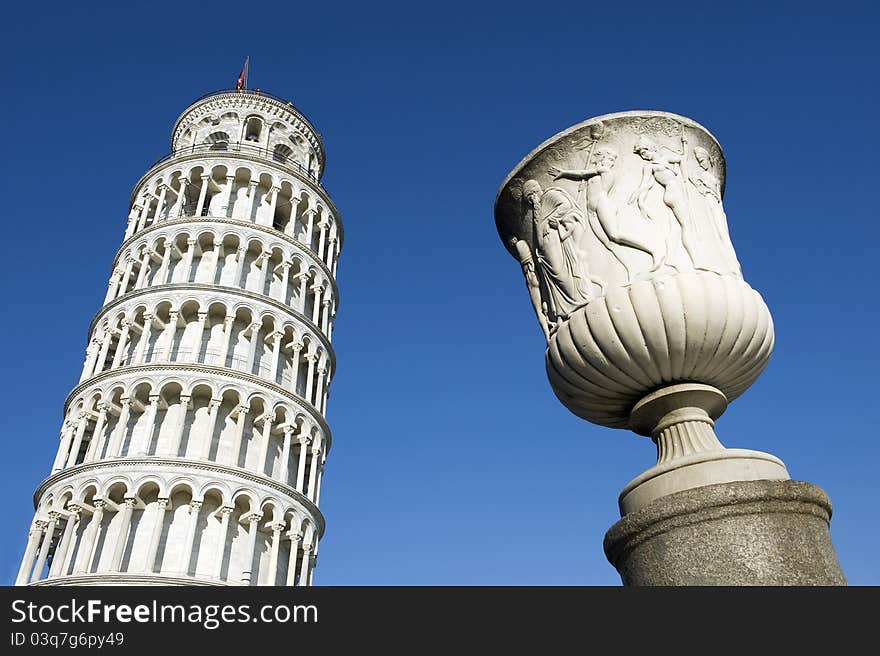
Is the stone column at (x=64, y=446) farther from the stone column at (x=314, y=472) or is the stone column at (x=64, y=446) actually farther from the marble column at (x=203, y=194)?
the marble column at (x=203, y=194)

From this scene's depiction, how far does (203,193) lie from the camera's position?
32750 mm

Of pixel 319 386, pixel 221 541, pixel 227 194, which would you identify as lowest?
pixel 221 541

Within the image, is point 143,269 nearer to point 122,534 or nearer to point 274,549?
point 122,534

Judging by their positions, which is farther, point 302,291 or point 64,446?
point 302,291

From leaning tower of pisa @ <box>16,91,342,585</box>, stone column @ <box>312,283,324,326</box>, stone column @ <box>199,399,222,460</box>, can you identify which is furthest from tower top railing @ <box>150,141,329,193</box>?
stone column @ <box>199,399,222,460</box>

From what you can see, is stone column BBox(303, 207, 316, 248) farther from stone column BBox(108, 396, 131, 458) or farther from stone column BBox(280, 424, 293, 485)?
stone column BBox(108, 396, 131, 458)

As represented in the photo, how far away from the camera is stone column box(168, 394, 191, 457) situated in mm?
25562

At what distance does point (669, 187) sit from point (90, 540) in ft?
79.5

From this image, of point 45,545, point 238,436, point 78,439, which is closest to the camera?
point 45,545

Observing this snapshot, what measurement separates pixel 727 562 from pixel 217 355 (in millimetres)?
26468

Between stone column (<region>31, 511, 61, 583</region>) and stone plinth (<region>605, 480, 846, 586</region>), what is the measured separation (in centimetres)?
A: 2568

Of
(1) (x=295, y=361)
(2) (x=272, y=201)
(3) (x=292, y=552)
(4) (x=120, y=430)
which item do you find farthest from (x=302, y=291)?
(3) (x=292, y=552)
